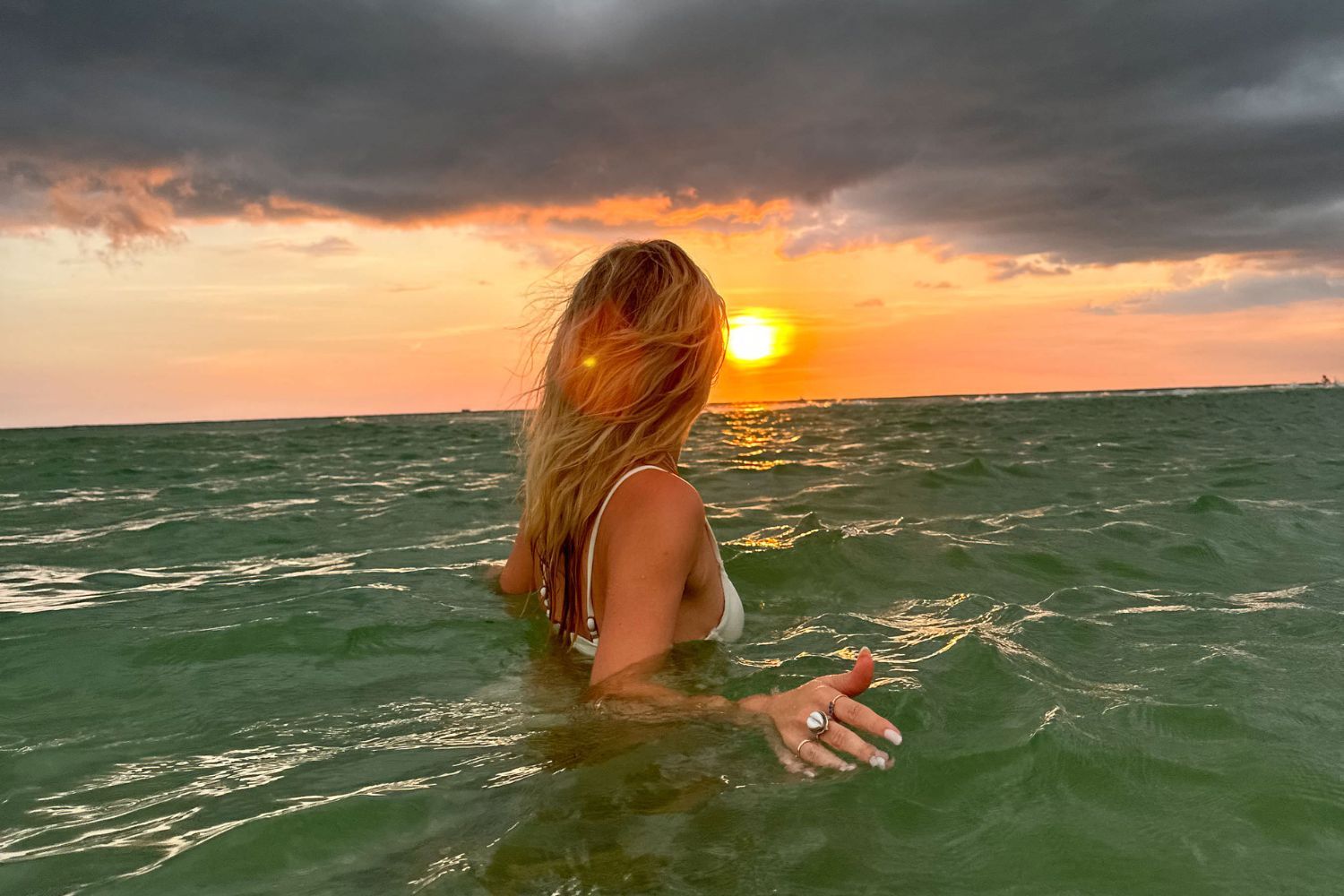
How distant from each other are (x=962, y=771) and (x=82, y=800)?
9.16 feet

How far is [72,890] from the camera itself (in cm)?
230

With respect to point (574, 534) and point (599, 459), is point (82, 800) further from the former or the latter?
point (599, 459)

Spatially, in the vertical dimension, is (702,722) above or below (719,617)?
below

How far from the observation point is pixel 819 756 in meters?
2.46

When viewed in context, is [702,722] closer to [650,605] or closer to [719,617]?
[650,605]

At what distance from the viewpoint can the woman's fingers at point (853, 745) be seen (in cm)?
234

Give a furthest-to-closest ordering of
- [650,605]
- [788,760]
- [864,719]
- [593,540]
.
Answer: [593,540]
[650,605]
[788,760]
[864,719]

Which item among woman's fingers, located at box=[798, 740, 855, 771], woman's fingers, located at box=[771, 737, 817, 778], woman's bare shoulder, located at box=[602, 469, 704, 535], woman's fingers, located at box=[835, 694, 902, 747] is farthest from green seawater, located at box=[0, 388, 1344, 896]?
woman's bare shoulder, located at box=[602, 469, 704, 535]

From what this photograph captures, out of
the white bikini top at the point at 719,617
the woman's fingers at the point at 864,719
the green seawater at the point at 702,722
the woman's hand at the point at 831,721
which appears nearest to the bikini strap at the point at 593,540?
the white bikini top at the point at 719,617

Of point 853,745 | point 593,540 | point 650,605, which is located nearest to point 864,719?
point 853,745

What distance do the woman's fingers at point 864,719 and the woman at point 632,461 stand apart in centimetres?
15

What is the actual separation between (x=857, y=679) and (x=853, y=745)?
167mm

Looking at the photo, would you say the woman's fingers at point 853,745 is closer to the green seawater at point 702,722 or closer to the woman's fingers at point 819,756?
the woman's fingers at point 819,756

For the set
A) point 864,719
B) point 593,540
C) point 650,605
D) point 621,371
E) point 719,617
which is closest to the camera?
point 864,719
